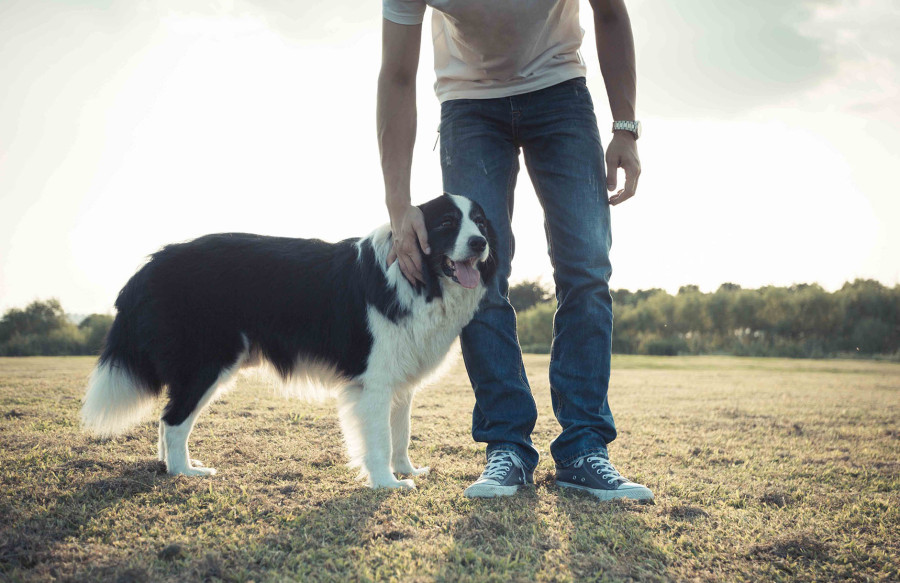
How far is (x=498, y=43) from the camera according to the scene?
275 centimetres

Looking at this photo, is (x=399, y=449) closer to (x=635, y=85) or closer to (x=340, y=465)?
(x=340, y=465)

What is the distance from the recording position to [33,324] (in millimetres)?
12812

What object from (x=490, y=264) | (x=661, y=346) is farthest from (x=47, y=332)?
(x=661, y=346)

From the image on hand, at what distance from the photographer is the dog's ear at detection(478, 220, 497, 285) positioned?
9.70 feet

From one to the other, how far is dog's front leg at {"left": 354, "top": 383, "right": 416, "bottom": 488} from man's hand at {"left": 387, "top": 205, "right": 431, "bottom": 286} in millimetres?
595

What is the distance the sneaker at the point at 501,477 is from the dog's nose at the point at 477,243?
0.89 m

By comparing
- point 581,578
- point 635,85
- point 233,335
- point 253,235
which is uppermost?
point 635,85

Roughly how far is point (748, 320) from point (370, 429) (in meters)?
21.7

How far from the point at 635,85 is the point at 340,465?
2.36 metres

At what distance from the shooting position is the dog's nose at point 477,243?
2764 mm

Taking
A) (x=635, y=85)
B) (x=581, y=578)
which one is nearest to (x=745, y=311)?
(x=635, y=85)

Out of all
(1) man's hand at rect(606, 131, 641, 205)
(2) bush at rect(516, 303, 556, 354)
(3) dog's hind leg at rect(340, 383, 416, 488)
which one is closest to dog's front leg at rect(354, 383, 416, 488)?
(3) dog's hind leg at rect(340, 383, 416, 488)

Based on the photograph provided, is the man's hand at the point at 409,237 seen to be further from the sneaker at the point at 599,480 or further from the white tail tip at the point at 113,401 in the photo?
the white tail tip at the point at 113,401

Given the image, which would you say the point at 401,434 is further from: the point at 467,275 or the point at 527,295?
the point at 527,295
